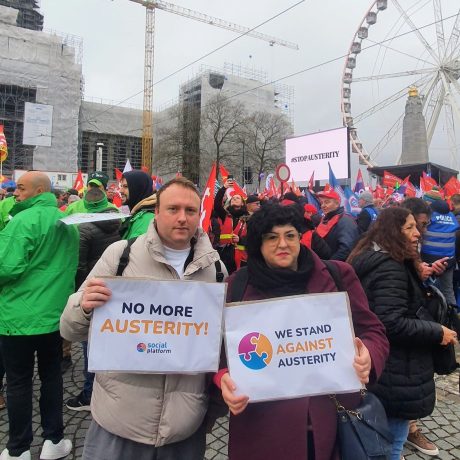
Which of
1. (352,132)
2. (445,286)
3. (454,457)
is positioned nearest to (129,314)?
(454,457)

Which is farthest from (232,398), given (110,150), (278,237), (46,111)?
(110,150)

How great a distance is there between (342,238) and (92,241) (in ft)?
8.74

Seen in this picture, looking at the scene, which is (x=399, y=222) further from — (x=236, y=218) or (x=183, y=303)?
(x=236, y=218)

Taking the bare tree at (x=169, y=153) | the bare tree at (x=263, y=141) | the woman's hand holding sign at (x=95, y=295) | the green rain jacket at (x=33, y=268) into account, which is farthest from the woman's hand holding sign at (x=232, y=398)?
the bare tree at (x=169, y=153)

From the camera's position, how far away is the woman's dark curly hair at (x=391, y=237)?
7.23 feet

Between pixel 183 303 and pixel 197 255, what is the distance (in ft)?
0.81

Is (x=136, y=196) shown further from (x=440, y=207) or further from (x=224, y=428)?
(x=440, y=207)

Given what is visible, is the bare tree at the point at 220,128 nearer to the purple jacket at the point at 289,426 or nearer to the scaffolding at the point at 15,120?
the scaffolding at the point at 15,120

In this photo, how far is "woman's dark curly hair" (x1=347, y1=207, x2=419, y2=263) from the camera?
7.23ft

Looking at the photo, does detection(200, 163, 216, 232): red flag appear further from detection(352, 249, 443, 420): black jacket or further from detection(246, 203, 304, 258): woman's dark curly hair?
detection(246, 203, 304, 258): woman's dark curly hair

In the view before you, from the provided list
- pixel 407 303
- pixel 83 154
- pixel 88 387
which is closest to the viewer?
pixel 407 303

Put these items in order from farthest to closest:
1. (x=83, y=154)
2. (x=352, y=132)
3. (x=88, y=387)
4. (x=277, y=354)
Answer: (x=83, y=154) → (x=352, y=132) → (x=88, y=387) → (x=277, y=354)

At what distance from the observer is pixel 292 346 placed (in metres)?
1.54

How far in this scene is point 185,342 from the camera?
1.56 meters
